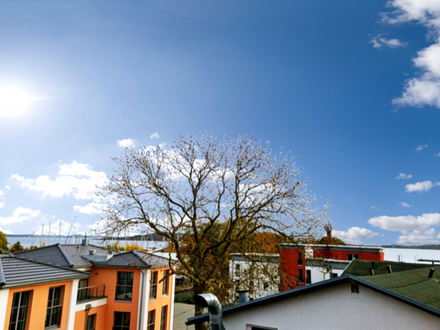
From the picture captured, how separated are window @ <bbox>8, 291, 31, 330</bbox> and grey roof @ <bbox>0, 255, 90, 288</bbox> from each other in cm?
78

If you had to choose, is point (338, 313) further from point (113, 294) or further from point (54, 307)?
point (113, 294)

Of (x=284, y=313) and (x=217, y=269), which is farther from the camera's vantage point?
(x=217, y=269)

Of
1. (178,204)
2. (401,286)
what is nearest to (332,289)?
(401,286)

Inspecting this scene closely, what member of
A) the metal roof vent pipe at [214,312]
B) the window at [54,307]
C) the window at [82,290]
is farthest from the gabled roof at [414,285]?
the window at [82,290]

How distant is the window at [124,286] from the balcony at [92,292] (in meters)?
1.11

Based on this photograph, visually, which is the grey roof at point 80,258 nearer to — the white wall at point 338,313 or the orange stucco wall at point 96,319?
the orange stucco wall at point 96,319

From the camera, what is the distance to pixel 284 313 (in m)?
7.88

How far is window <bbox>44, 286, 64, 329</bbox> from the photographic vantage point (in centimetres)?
1592

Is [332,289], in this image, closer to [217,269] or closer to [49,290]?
[217,269]

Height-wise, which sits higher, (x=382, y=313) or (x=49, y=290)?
(x=382, y=313)

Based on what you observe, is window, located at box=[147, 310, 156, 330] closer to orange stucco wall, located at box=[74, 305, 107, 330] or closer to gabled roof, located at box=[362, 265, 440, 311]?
orange stucco wall, located at box=[74, 305, 107, 330]

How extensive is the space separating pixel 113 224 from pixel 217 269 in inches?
252

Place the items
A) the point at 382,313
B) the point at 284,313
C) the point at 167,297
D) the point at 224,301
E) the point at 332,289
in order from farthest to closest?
the point at 167,297
the point at 224,301
the point at 284,313
the point at 332,289
the point at 382,313

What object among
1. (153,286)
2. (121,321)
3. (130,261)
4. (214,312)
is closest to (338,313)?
(214,312)
